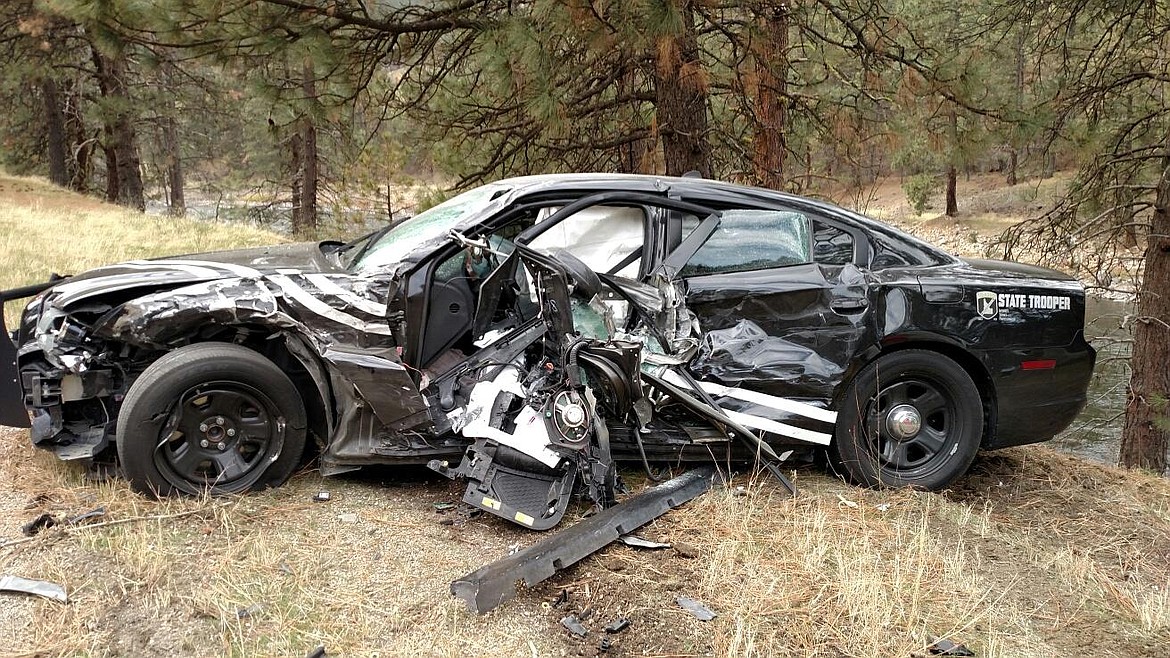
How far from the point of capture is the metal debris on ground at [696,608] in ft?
10.5

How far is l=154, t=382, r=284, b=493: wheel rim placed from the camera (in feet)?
12.3

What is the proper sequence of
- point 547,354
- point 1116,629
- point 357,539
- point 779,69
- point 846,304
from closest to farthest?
point 1116,629 → point 357,539 → point 547,354 → point 846,304 → point 779,69

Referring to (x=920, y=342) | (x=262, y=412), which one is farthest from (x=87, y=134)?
(x=920, y=342)

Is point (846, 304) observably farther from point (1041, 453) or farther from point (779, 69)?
point (779, 69)

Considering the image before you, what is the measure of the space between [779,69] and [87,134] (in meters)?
23.8

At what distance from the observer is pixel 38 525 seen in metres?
3.58

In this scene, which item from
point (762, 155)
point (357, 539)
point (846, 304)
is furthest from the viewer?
point (762, 155)

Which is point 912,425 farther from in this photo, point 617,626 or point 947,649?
point 617,626

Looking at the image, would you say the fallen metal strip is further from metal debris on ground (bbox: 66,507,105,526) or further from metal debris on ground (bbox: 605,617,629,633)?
metal debris on ground (bbox: 66,507,105,526)

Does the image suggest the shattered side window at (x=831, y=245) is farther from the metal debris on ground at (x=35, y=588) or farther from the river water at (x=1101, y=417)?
the river water at (x=1101, y=417)

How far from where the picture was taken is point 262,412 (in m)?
3.89

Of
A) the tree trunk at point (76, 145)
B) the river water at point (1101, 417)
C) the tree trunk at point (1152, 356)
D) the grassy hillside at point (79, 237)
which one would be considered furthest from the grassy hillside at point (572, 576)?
the tree trunk at point (76, 145)

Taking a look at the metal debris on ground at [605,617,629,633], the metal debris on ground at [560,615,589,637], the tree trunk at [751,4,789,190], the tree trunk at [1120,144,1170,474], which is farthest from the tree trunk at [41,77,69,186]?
the tree trunk at [1120,144,1170,474]

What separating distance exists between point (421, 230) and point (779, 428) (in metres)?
2.23
